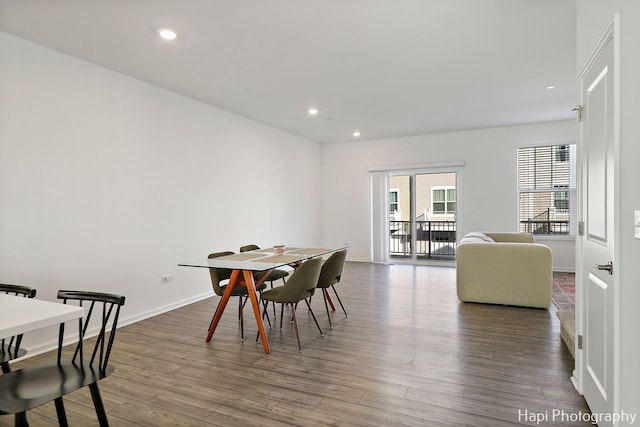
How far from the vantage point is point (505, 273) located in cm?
434

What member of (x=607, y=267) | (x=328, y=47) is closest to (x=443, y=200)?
(x=328, y=47)

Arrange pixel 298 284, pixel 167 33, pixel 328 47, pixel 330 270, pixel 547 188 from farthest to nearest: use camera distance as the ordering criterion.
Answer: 1. pixel 547 188
2. pixel 330 270
3. pixel 328 47
4. pixel 298 284
5. pixel 167 33

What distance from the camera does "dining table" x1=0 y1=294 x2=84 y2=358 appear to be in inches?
52.3

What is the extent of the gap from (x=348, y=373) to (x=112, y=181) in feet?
10.2

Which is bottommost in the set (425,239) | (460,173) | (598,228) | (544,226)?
(425,239)

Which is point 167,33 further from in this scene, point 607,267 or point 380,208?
point 380,208

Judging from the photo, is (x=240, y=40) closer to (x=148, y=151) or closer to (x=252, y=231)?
(x=148, y=151)

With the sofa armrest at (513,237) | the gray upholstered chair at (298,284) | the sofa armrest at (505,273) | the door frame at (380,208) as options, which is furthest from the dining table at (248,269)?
the door frame at (380,208)

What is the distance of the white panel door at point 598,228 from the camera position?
1720 millimetres

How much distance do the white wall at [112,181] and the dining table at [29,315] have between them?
1.84 m

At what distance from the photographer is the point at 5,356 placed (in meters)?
1.81

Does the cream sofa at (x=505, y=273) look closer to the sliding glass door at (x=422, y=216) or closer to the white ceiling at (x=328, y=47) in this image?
the white ceiling at (x=328, y=47)

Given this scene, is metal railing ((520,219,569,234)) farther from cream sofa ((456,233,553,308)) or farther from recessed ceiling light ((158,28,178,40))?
recessed ceiling light ((158,28,178,40))

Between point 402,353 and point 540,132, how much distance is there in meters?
5.63
